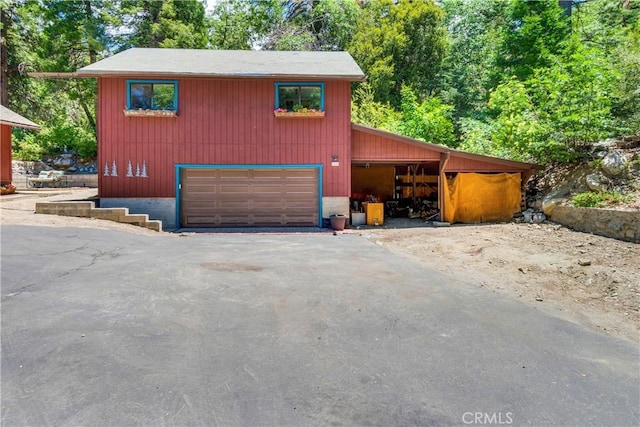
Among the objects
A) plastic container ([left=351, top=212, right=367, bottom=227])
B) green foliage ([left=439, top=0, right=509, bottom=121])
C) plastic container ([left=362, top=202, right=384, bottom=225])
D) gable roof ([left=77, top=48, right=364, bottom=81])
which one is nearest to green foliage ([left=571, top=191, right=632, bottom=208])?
plastic container ([left=362, top=202, right=384, bottom=225])

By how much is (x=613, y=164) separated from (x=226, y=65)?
1155 centimetres

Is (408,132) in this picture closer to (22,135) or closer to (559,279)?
(559,279)

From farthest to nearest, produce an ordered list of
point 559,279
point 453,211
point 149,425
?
point 453,211 → point 559,279 → point 149,425

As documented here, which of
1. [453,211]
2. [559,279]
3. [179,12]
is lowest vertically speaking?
[559,279]

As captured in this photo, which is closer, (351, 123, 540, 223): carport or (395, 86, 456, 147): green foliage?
(351, 123, 540, 223): carport

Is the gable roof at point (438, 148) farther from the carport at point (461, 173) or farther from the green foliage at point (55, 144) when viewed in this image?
the green foliage at point (55, 144)

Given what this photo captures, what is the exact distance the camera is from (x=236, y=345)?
3.05 meters

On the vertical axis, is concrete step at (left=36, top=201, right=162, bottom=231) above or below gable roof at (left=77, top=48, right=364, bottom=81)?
below

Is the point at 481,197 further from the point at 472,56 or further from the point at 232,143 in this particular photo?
the point at 472,56

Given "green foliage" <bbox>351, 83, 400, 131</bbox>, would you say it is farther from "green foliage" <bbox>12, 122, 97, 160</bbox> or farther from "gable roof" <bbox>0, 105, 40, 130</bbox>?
"gable roof" <bbox>0, 105, 40, 130</bbox>

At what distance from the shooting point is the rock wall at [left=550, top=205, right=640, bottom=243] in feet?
26.7

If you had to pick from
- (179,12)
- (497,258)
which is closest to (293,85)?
(497,258)

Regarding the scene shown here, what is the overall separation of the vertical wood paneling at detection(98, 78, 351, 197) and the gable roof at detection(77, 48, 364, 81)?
17.0 inches

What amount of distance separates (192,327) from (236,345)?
589 mm
